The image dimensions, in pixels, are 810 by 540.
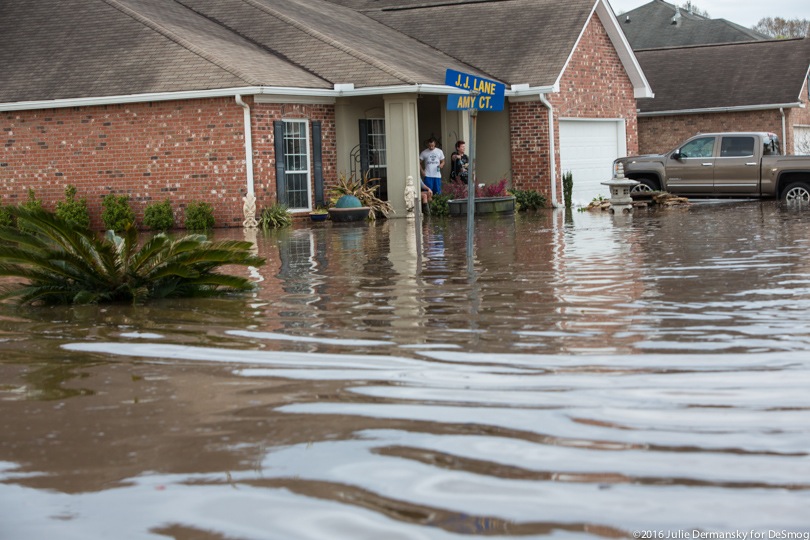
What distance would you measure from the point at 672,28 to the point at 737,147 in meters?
31.5

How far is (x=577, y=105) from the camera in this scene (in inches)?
1262

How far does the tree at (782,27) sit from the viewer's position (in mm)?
99500

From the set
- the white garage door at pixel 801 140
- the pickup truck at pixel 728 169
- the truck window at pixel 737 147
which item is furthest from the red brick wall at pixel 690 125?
the truck window at pixel 737 147

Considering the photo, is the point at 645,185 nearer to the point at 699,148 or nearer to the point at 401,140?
the point at 699,148

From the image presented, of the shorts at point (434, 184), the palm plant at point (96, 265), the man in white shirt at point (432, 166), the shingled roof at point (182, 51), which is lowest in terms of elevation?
the palm plant at point (96, 265)

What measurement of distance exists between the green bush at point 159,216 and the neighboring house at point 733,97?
20.7m

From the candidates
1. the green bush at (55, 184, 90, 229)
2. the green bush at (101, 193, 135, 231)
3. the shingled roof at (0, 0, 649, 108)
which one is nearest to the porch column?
the shingled roof at (0, 0, 649, 108)

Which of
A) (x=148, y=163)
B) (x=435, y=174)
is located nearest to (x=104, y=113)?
(x=148, y=163)

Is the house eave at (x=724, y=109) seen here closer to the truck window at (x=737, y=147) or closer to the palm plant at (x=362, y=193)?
A: the truck window at (x=737, y=147)

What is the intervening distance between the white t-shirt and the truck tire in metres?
8.02

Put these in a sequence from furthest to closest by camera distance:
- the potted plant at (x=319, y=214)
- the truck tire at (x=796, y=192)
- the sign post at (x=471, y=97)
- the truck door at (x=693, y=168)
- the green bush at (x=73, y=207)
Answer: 1. the truck door at (x=693, y=168)
2. the truck tire at (x=796, y=192)
3. the potted plant at (x=319, y=214)
4. the green bush at (x=73, y=207)
5. the sign post at (x=471, y=97)

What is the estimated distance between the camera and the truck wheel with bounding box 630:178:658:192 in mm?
28967

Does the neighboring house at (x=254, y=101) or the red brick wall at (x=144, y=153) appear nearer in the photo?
the red brick wall at (x=144, y=153)

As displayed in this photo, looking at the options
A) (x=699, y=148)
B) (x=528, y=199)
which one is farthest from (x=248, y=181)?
(x=699, y=148)
